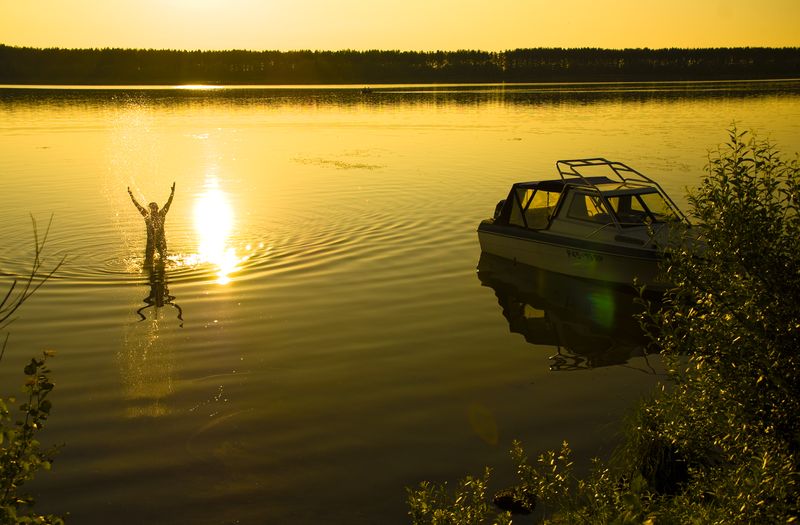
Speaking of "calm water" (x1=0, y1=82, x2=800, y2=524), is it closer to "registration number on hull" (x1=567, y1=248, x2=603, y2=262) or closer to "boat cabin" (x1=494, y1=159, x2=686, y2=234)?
"registration number on hull" (x1=567, y1=248, x2=603, y2=262)

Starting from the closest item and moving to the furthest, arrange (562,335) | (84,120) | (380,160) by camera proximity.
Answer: (562,335)
(380,160)
(84,120)

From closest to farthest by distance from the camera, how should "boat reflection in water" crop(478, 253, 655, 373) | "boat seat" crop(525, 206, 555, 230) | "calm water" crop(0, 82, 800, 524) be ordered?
"calm water" crop(0, 82, 800, 524) < "boat reflection in water" crop(478, 253, 655, 373) < "boat seat" crop(525, 206, 555, 230)

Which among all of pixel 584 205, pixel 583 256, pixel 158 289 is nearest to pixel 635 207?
pixel 584 205

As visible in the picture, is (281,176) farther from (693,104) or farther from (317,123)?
(693,104)

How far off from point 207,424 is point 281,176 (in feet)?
89.1

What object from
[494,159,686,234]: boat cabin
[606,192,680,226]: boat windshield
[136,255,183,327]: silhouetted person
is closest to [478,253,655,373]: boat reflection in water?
[494,159,686,234]: boat cabin

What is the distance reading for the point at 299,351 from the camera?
1286cm

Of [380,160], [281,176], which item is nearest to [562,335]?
[281,176]

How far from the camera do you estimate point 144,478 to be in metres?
8.53

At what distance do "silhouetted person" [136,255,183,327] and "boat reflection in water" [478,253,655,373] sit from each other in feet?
22.6

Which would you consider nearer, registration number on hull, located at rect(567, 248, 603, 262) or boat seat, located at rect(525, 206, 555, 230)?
registration number on hull, located at rect(567, 248, 603, 262)

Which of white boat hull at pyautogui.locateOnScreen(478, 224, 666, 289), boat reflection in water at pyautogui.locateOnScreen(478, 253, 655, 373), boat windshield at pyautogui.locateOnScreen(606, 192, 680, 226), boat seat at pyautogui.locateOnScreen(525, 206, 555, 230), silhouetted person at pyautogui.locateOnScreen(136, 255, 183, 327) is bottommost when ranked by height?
boat reflection in water at pyautogui.locateOnScreen(478, 253, 655, 373)

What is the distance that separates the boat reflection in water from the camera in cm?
1298

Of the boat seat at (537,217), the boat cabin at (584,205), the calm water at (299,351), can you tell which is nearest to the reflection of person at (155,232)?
the calm water at (299,351)
